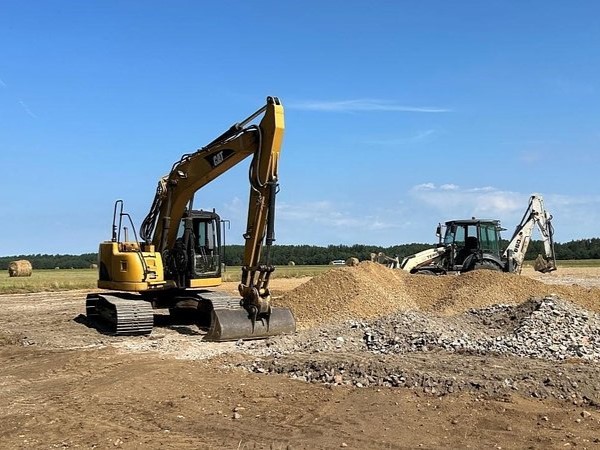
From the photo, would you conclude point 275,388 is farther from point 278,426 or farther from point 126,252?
point 126,252

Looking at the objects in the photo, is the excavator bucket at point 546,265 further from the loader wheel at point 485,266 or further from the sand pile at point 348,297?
the sand pile at point 348,297

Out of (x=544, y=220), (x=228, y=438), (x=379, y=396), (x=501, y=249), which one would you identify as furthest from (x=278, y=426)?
(x=544, y=220)

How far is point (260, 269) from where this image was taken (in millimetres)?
12672

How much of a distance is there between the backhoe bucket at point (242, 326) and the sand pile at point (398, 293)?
1.77m

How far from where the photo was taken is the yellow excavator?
12844mm

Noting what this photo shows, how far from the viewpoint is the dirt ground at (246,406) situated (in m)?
6.76

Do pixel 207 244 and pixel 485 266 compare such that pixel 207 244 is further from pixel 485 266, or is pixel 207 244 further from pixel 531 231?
pixel 531 231

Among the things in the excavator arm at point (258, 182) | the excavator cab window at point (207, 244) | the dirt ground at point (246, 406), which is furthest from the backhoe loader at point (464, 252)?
the dirt ground at point (246, 406)

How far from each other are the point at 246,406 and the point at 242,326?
4.78m

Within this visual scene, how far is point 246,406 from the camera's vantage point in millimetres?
8078

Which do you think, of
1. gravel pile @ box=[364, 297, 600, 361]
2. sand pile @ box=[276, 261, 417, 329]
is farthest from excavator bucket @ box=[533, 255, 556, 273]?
gravel pile @ box=[364, 297, 600, 361]

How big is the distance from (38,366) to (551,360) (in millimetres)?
8545

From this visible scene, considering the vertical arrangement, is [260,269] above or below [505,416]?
above

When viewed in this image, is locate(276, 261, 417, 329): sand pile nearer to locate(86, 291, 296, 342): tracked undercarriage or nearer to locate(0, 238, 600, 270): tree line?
locate(86, 291, 296, 342): tracked undercarriage
